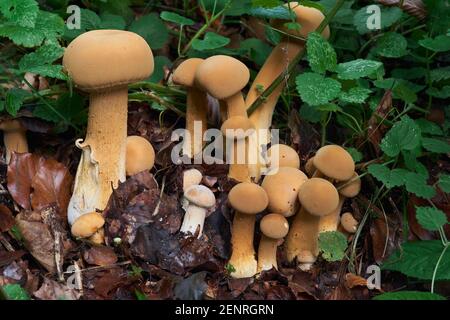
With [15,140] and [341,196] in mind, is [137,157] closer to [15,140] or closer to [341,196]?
[15,140]

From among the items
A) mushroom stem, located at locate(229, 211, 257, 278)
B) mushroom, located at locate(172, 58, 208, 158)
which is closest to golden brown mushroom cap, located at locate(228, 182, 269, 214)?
mushroom stem, located at locate(229, 211, 257, 278)

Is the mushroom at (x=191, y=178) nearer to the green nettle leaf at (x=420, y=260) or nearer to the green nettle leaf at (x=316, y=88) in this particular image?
the green nettle leaf at (x=316, y=88)

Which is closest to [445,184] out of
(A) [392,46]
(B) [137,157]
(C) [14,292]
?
(A) [392,46]

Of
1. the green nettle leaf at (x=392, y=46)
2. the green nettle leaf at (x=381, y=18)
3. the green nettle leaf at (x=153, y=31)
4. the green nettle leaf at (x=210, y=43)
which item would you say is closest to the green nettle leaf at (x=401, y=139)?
the green nettle leaf at (x=392, y=46)
